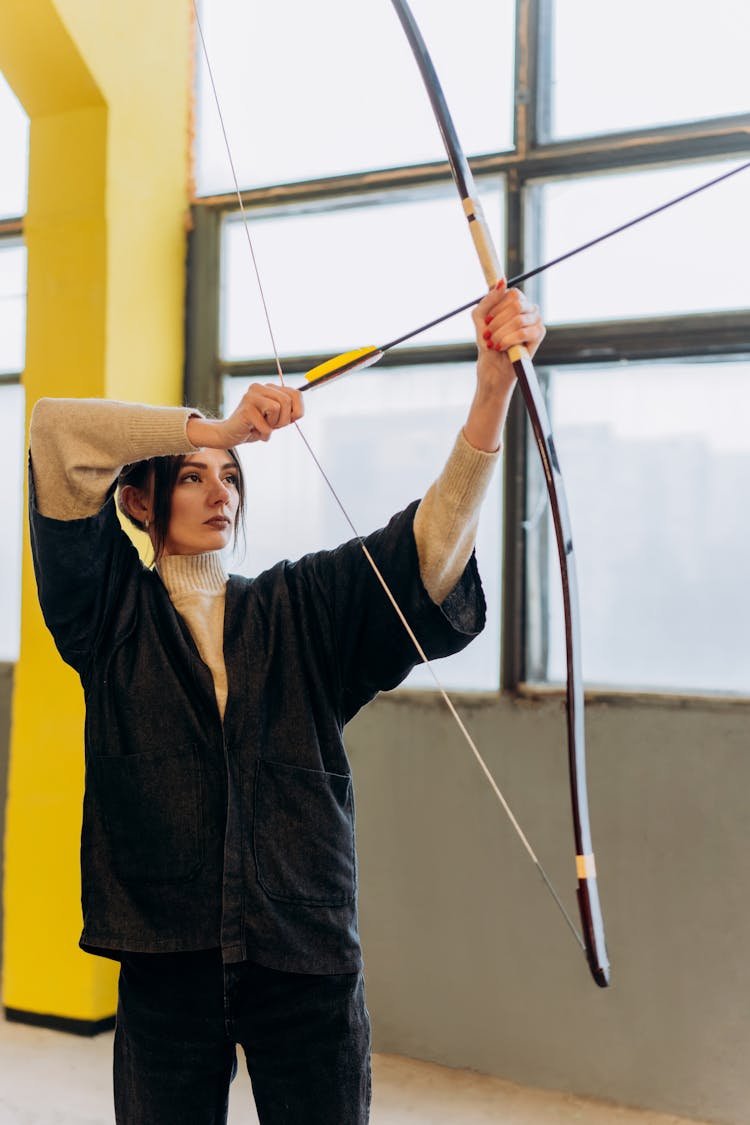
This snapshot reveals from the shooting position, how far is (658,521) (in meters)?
2.28

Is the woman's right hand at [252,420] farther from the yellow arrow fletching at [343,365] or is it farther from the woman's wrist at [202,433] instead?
the yellow arrow fletching at [343,365]

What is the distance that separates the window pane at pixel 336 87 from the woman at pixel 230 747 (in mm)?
1558

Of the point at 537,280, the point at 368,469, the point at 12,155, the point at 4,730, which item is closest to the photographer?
the point at 537,280

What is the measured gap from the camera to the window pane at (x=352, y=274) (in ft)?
8.25

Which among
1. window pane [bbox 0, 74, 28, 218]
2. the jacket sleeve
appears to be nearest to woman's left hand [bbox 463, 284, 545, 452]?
the jacket sleeve

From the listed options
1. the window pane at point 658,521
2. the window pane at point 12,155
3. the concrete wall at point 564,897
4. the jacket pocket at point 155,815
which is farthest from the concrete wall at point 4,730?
the jacket pocket at point 155,815

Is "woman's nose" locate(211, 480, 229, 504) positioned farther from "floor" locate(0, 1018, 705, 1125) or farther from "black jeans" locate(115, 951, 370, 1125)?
"floor" locate(0, 1018, 705, 1125)

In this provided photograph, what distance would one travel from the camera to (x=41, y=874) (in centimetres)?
263

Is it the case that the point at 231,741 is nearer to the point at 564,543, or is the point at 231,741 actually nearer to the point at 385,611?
the point at 385,611

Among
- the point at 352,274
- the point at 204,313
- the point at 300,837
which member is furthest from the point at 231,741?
the point at 204,313

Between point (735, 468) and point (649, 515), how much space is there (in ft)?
0.61

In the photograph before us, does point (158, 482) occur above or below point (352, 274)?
below

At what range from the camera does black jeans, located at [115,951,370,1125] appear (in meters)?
1.07

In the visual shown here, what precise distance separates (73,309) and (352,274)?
0.63 meters
